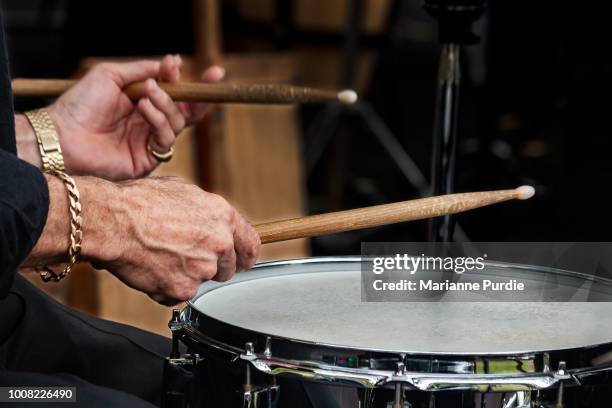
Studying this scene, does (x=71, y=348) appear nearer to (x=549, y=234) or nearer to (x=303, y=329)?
(x=303, y=329)

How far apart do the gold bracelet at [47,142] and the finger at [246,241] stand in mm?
449

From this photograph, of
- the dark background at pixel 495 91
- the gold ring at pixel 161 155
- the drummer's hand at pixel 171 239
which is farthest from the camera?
the dark background at pixel 495 91

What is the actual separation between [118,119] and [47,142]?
0.12m

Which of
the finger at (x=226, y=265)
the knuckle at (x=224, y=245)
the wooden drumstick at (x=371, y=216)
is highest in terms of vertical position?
the wooden drumstick at (x=371, y=216)

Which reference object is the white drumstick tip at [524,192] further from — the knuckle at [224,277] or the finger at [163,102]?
the finger at [163,102]

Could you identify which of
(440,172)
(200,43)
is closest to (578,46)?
(200,43)

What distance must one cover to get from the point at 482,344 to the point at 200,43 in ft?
5.44

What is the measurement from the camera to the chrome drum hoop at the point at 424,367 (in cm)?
79

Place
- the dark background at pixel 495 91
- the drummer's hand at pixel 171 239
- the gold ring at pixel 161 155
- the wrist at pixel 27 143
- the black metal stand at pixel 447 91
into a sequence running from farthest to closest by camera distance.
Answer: the dark background at pixel 495 91
the gold ring at pixel 161 155
the wrist at pixel 27 143
the black metal stand at pixel 447 91
the drummer's hand at pixel 171 239

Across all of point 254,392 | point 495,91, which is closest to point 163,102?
point 254,392

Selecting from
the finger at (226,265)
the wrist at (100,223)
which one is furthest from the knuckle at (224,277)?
the wrist at (100,223)

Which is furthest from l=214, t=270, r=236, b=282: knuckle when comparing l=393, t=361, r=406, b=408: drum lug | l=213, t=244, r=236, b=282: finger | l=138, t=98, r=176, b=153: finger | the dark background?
the dark background

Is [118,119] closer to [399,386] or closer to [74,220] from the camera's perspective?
[74,220]

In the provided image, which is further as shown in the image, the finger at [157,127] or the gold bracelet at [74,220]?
the finger at [157,127]
